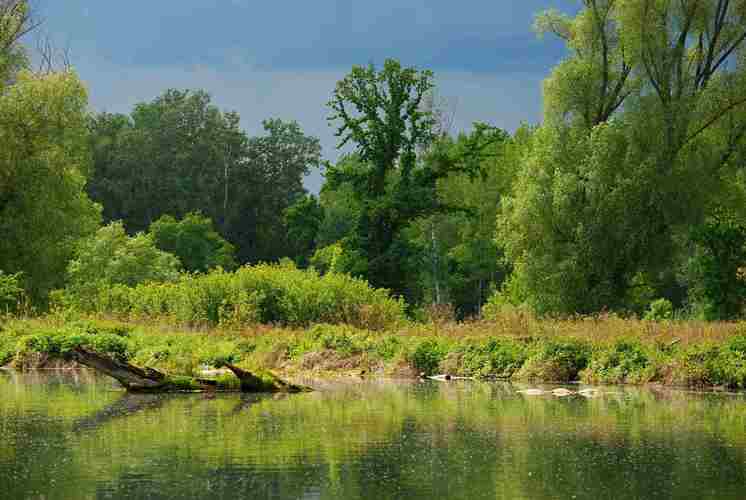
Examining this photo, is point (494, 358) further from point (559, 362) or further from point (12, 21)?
point (12, 21)

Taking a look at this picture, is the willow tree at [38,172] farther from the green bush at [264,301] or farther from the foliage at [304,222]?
the foliage at [304,222]

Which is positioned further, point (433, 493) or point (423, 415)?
point (423, 415)

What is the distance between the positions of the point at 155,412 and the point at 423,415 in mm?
4551

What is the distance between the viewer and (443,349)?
30969mm

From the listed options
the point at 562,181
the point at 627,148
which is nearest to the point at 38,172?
the point at 562,181

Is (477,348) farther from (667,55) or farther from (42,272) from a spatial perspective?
(42,272)

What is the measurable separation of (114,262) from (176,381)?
95.4 feet

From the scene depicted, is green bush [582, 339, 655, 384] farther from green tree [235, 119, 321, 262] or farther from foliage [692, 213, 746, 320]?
green tree [235, 119, 321, 262]

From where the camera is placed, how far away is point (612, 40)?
52.3 m

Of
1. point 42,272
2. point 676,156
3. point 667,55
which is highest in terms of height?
point 667,55

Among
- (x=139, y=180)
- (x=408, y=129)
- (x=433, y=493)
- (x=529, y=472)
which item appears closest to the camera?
(x=433, y=493)

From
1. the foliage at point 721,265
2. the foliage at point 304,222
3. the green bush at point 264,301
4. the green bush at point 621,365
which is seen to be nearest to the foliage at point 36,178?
the green bush at point 264,301

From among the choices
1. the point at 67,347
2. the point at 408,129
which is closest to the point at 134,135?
the point at 408,129

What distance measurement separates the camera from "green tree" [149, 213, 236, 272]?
83500 millimetres
